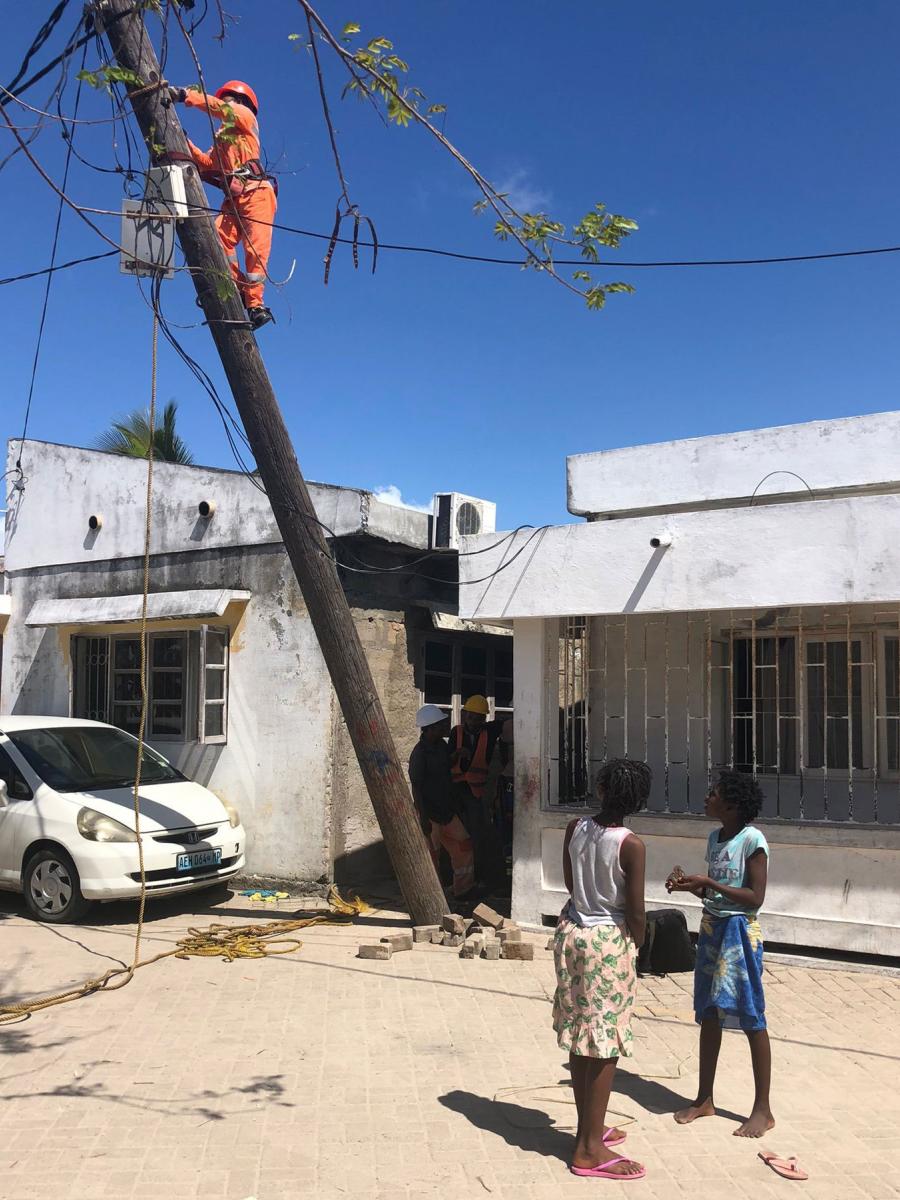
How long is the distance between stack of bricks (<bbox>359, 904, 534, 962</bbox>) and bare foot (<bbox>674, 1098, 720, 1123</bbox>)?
267 cm

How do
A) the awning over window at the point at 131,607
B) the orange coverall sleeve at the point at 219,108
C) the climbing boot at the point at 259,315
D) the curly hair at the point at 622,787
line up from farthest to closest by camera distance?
the awning over window at the point at 131,607
the climbing boot at the point at 259,315
the orange coverall sleeve at the point at 219,108
the curly hair at the point at 622,787

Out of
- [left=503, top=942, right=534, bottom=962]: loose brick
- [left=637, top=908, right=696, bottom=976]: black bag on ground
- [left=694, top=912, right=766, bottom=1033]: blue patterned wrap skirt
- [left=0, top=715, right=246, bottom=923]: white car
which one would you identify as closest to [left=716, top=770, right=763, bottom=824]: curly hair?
A: [left=694, top=912, right=766, bottom=1033]: blue patterned wrap skirt

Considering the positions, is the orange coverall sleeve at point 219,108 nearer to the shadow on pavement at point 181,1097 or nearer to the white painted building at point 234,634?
the white painted building at point 234,634

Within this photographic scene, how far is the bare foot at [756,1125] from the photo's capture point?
4199mm

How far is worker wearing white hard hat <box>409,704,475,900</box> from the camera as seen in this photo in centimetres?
831

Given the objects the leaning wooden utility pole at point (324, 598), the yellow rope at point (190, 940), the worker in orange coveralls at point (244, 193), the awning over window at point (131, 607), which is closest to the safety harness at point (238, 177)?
the worker in orange coveralls at point (244, 193)

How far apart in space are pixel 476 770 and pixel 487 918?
172cm

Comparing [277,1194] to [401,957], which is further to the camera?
[401,957]

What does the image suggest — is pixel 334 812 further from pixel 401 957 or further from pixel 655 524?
pixel 655 524

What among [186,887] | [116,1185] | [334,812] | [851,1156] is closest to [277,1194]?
[116,1185]

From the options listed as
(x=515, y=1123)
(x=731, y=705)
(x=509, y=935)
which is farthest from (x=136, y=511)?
(x=515, y=1123)

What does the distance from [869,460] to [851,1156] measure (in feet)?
16.7

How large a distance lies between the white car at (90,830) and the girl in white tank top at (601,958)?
15.8 feet

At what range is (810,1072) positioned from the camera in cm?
501
